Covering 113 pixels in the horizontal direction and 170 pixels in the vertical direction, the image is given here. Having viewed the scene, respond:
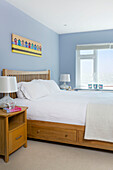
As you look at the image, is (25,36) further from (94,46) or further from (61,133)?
(94,46)

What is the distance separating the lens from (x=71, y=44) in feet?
17.4

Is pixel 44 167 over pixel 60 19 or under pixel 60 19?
under

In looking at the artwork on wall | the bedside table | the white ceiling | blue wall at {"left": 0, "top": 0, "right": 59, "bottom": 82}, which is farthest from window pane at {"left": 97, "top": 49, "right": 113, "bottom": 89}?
the bedside table

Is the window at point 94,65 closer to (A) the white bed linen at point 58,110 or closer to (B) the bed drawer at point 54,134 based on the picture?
(A) the white bed linen at point 58,110

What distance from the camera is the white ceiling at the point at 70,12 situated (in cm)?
305

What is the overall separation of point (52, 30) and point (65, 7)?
1.64 meters

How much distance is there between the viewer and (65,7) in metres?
3.24

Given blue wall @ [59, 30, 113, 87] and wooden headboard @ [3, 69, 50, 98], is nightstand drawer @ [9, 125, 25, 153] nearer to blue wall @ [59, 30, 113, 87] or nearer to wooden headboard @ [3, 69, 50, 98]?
wooden headboard @ [3, 69, 50, 98]

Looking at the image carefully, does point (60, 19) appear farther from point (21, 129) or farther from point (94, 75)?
point (21, 129)

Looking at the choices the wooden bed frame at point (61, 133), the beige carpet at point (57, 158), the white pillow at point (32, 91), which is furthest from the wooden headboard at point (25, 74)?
the beige carpet at point (57, 158)

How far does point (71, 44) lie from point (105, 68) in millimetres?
1325

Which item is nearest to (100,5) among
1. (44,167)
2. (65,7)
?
(65,7)

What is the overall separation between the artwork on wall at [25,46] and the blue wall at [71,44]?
1.45 metres

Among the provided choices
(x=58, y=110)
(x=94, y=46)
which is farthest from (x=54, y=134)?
(x=94, y=46)
